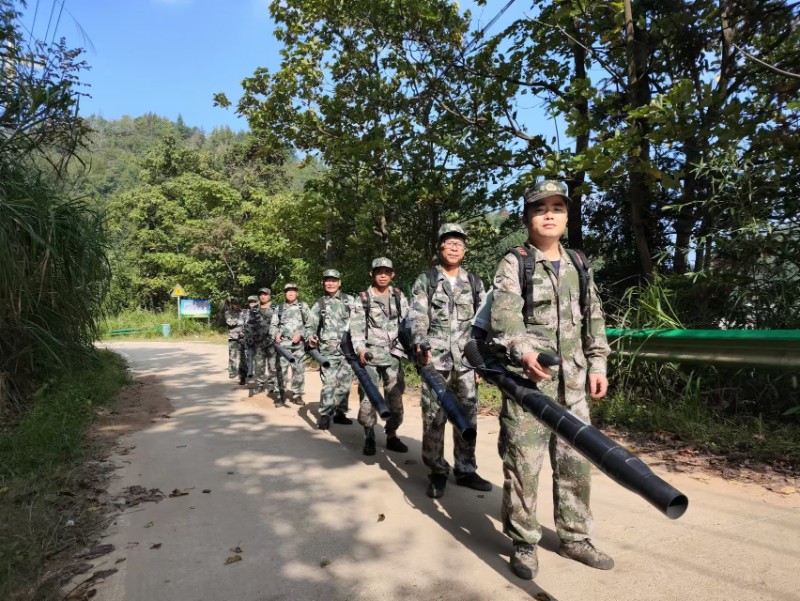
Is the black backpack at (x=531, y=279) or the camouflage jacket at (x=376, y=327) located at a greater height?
the black backpack at (x=531, y=279)

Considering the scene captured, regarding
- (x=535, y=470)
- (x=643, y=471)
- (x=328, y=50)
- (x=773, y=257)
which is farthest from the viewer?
(x=328, y=50)

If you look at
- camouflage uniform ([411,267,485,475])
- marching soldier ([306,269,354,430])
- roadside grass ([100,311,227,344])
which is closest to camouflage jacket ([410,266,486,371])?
camouflage uniform ([411,267,485,475])

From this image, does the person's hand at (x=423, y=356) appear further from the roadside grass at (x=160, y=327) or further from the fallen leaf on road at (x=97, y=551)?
the roadside grass at (x=160, y=327)

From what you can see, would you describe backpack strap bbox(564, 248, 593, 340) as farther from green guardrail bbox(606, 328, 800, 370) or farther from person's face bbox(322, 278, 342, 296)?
person's face bbox(322, 278, 342, 296)

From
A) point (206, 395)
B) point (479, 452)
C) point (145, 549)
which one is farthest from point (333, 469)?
point (206, 395)

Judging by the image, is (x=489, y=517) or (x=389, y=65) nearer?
(x=489, y=517)

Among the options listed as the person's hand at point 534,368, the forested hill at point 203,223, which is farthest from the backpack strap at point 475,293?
the forested hill at point 203,223

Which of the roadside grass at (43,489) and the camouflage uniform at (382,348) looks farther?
the camouflage uniform at (382,348)

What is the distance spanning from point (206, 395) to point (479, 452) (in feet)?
20.3

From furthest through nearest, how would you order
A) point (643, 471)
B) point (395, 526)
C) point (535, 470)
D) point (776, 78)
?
1. point (776, 78)
2. point (395, 526)
3. point (535, 470)
4. point (643, 471)

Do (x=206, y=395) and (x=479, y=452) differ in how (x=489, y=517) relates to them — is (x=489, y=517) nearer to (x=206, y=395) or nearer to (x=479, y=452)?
(x=479, y=452)

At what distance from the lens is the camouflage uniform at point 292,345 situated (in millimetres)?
8714

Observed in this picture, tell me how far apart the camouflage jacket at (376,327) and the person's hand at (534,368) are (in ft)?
9.81

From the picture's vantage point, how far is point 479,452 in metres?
5.25
